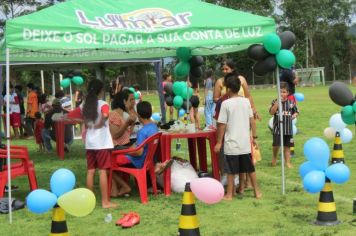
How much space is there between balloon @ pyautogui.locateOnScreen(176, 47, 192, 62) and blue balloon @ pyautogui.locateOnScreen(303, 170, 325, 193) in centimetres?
466

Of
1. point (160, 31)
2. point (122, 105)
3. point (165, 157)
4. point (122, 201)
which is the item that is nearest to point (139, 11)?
point (160, 31)

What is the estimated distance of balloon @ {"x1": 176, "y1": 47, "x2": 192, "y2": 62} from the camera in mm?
9250

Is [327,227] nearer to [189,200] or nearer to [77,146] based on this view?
[189,200]

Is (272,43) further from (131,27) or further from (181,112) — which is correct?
(181,112)

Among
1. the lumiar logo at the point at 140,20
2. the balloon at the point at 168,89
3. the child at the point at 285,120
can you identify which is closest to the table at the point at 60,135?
the balloon at the point at 168,89

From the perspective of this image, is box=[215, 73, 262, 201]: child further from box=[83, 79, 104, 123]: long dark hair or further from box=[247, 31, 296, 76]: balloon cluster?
box=[83, 79, 104, 123]: long dark hair

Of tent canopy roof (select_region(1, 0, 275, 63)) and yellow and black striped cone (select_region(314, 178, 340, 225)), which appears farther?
tent canopy roof (select_region(1, 0, 275, 63))

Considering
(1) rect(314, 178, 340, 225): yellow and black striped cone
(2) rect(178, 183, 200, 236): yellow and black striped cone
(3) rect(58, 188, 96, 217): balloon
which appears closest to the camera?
(3) rect(58, 188, 96, 217): balloon

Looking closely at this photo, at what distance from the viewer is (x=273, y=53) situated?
21.6 feet

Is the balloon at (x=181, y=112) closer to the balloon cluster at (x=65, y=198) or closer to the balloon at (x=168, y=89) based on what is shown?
the balloon at (x=168, y=89)

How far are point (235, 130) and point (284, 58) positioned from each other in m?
1.10

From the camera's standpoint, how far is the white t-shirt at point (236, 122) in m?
6.46

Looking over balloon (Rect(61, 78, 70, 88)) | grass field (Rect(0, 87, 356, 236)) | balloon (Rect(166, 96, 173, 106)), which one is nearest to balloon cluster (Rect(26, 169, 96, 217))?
grass field (Rect(0, 87, 356, 236))

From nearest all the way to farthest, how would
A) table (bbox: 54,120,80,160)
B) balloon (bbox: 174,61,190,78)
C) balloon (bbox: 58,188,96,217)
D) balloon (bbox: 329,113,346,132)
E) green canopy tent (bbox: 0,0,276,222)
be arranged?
balloon (bbox: 58,188,96,217) < green canopy tent (bbox: 0,0,276,222) < balloon (bbox: 329,113,346,132) < balloon (bbox: 174,61,190,78) < table (bbox: 54,120,80,160)
